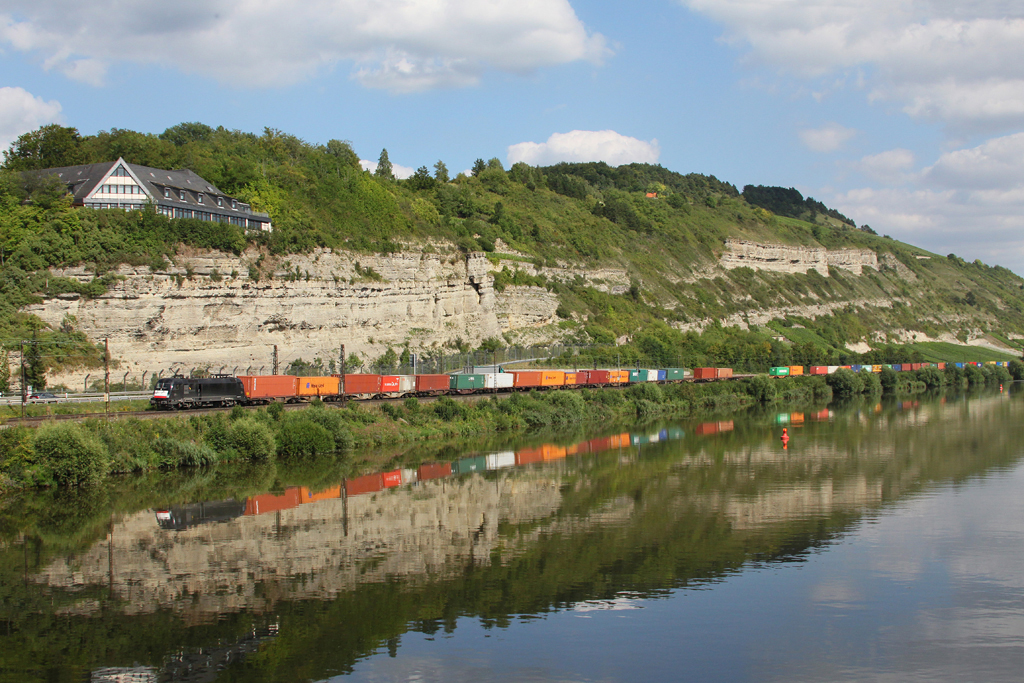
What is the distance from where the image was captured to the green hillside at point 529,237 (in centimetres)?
5947

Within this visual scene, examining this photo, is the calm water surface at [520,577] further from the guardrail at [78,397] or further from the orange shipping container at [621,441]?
the guardrail at [78,397]

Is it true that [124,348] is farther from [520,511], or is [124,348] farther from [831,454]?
[831,454]

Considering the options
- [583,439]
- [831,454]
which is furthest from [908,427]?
[583,439]

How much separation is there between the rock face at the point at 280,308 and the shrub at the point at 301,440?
17160 mm

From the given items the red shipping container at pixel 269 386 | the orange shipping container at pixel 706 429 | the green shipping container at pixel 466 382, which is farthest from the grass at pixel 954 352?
the red shipping container at pixel 269 386

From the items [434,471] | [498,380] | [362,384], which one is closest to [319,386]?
[362,384]

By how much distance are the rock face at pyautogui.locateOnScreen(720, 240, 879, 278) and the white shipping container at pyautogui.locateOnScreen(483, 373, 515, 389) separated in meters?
80.5

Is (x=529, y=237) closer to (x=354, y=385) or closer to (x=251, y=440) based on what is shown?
(x=354, y=385)

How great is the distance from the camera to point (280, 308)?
65250mm

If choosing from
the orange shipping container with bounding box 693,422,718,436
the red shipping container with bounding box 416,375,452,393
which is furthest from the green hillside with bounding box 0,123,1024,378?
the orange shipping container with bounding box 693,422,718,436

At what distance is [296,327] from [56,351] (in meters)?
17.9

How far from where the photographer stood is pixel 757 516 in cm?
2967

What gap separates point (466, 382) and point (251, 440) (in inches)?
954

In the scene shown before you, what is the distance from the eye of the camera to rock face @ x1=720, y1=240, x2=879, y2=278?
14238cm
